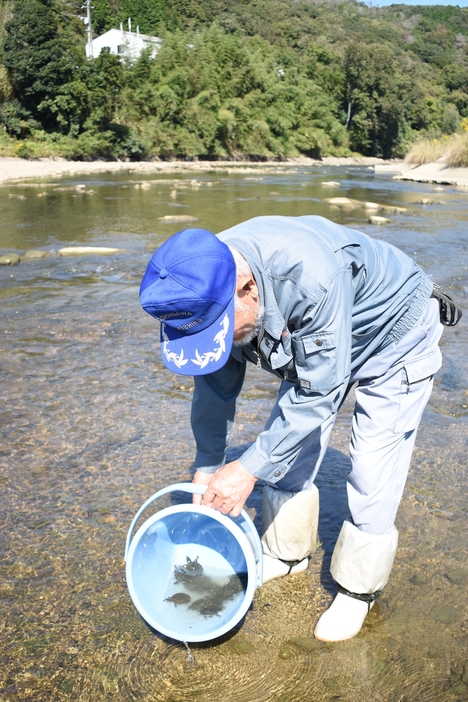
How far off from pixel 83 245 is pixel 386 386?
26.3 feet

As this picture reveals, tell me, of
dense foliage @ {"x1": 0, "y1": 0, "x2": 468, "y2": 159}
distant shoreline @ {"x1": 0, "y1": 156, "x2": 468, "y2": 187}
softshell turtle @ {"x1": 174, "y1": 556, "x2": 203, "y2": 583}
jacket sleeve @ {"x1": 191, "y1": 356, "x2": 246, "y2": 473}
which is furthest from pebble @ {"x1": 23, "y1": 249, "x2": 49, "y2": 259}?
dense foliage @ {"x1": 0, "y1": 0, "x2": 468, "y2": 159}

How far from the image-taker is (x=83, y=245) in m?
9.41

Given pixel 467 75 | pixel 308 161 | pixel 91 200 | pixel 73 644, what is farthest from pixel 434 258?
pixel 467 75

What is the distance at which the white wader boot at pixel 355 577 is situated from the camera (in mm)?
2141

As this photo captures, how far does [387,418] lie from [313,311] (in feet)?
1.77

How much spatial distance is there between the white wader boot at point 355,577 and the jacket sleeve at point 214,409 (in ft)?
1.70

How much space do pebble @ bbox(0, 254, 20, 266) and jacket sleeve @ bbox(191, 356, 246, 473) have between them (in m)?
6.34

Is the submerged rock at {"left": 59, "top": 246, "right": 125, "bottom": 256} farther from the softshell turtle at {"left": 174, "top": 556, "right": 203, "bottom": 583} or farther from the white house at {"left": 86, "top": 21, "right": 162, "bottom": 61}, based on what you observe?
the white house at {"left": 86, "top": 21, "right": 162, "bottom": 61}

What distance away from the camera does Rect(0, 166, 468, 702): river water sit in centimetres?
201

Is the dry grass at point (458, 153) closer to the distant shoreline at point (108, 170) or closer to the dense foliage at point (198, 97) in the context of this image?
the distant shoreline at point (108, 170)

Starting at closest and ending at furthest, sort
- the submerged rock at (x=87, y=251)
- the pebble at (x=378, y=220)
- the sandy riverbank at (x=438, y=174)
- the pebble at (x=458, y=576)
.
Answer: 1. the pebble at (x=458, y=576)
2. the submerged rock at (x=87, y=251)
3. the pebble at (x=378, y=220)
4. the sandy riverbank at (x=438, y=174)

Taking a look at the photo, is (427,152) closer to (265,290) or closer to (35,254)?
(35,254)

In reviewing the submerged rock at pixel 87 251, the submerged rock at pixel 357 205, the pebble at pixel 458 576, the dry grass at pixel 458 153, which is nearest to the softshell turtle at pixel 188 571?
the pebble at pixel 458 576

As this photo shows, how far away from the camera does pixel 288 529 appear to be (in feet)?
7.70
